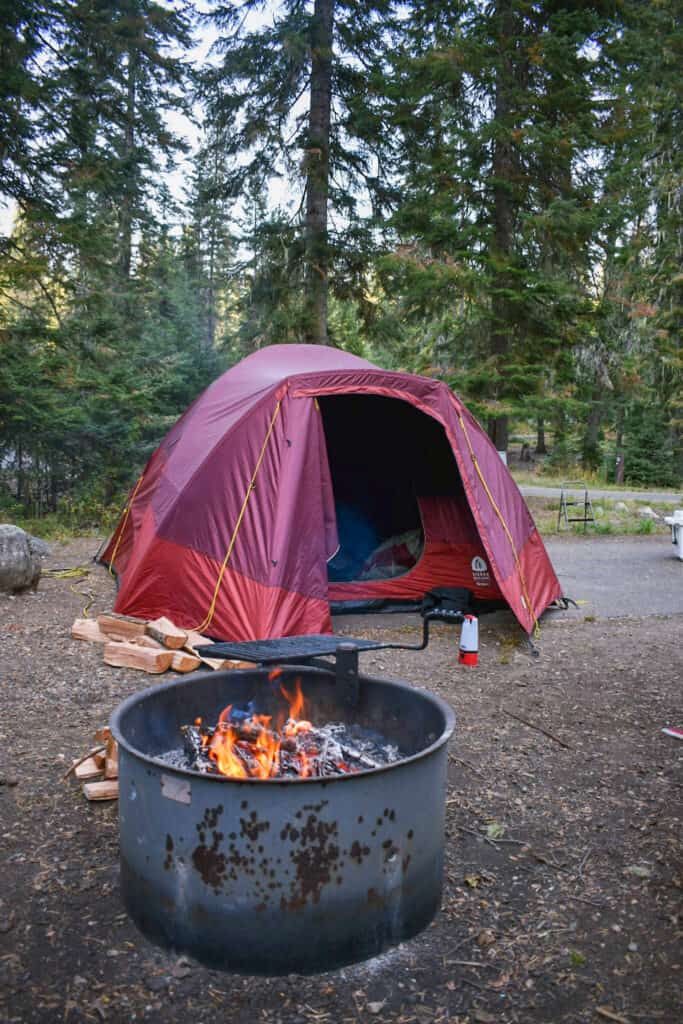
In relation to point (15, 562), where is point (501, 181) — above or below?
above

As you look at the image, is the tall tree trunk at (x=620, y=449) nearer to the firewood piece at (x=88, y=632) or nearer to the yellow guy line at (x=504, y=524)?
A: the yellow guy line at (x=504, y=524)

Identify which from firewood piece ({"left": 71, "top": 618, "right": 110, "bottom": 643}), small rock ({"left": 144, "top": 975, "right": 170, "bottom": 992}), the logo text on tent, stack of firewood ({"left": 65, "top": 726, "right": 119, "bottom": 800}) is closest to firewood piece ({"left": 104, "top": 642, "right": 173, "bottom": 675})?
firewood piece ({"left": 71, "top": 618, "right": 110, "bottom": 643})

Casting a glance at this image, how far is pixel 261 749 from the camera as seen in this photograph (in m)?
2.74

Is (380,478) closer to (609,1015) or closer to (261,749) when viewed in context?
(261,749)

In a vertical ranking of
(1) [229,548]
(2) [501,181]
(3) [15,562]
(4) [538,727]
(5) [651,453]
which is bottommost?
(4) [538,727]

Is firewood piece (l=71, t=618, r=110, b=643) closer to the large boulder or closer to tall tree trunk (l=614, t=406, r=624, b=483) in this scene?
the large boulder

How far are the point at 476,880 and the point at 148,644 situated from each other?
2.92m

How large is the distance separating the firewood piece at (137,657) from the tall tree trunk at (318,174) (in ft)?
29.3

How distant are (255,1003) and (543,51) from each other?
13354 mm

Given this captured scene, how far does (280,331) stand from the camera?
13.4 m

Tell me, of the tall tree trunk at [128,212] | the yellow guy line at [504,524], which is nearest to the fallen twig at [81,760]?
the yellow guy line at [504,524]

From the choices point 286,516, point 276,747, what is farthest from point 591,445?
point 276,747

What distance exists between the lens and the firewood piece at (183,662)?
485cm

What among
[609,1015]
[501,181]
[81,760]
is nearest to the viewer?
[609,1015]
